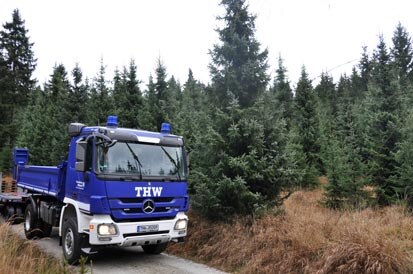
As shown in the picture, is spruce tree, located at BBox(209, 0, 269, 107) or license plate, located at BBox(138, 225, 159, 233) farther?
spruce tree, located at BBox(209, 0, 269, 107)

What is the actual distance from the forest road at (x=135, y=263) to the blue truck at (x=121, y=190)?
0.47 meters

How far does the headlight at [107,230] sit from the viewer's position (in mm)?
7043

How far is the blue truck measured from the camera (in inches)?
283

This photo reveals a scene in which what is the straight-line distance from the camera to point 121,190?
23.9 ft

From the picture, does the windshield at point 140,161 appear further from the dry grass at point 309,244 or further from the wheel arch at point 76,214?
the dry grass at point 309,244

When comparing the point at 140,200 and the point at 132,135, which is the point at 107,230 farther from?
the point at 132,135

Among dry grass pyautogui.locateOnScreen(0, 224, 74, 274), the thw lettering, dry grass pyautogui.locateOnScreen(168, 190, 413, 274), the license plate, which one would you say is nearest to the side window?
the thw lettering

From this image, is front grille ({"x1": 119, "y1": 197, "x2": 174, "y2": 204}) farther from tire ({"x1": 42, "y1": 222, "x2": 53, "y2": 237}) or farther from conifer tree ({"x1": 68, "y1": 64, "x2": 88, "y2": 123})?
conifer tree ({"x1": 68, "y1": 64, "x2": 88, "y2": 123})

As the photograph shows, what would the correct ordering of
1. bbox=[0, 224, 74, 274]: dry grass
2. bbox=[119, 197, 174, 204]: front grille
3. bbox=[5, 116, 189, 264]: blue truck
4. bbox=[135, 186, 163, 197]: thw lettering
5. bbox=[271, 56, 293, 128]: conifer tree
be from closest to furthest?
1. bbox=[0, 224, 74, 274]: dry grass
2. bbox=[5, 116, 189, 264]: blue truck
3. bbox=[119, 197, 174, 204]: front grille
4. bbox=[135, 186, 163, 197]: thw lettering
5. bbox=[271, 56, 293, 128]: conifer tree

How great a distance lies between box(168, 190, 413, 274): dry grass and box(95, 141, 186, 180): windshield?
2.03 metres

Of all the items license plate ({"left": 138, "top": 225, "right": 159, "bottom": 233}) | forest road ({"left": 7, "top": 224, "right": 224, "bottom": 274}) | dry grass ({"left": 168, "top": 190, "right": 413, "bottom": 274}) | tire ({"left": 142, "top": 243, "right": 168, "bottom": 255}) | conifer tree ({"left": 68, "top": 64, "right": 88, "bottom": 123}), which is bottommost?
forest road ({"left": 7, "top": 224, "right": 224, "bottom": 274})

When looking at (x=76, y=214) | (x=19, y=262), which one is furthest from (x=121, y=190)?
(x=19, y=262)

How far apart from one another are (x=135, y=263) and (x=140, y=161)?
8.09 ft

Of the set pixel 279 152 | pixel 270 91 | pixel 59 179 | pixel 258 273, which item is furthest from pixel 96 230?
pixel 270 91
